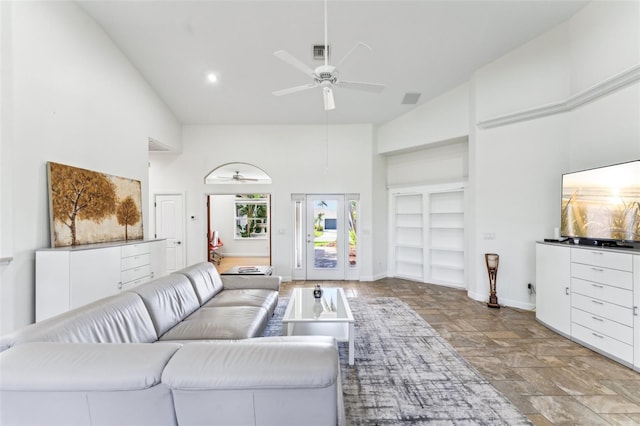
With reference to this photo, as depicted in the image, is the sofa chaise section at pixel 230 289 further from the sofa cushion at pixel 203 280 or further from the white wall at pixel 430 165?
the white wall at pixel 430 165

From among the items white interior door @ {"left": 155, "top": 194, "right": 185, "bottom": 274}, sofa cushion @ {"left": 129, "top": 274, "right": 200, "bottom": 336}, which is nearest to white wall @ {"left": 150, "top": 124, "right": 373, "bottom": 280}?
white interior door @ {"left": 155, "top": 194, "right": 185, "bottom": 274}

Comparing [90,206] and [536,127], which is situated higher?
[536,127]

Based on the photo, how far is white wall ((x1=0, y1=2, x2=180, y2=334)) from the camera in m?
2.79

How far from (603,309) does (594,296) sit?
143 millimetres

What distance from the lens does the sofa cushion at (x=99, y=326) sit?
4.93 feet

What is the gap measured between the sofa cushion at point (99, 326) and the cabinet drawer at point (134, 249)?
1.76 m

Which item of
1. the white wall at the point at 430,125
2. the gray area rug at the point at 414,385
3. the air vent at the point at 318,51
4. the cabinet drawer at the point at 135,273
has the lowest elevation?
the gray area rug at the point at 414,385

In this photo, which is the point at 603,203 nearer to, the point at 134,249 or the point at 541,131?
the point at 541,131

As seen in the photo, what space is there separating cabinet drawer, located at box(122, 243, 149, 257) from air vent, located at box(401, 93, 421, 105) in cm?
522

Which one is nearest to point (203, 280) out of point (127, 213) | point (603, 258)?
point (127, 213)

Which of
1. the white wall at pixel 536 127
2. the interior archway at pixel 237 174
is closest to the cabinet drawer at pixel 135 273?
the interior archway at pixel 237 174

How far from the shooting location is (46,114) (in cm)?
316

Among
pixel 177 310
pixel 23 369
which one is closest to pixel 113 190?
pixel 177 310

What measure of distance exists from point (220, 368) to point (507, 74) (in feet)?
17.8
